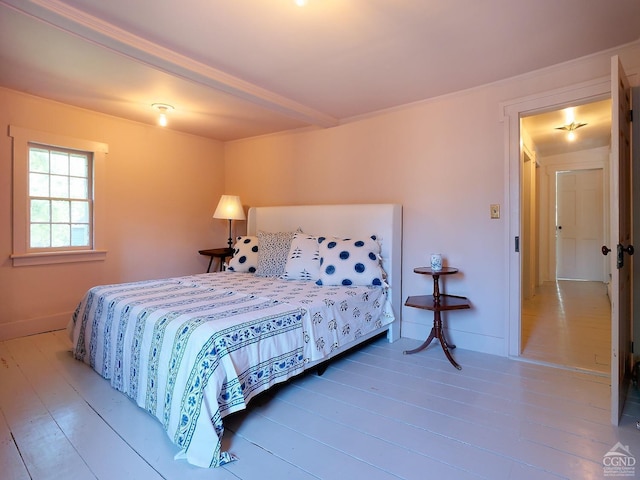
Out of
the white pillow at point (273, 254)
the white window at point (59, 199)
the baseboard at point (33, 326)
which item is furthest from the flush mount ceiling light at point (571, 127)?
the baseboard at point (33, 326)

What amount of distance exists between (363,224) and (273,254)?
99 centimetres

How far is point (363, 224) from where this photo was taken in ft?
11.7

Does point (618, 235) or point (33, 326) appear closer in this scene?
point (618, 235)

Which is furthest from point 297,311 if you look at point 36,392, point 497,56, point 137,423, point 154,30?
point 497,56

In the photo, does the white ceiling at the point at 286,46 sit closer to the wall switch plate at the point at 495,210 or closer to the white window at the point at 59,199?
the white window at the point at 59,199

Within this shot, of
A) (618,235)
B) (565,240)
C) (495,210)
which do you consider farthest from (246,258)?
(565,240)

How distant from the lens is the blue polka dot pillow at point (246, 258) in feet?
12.5

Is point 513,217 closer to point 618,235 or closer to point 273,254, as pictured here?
point 618,235

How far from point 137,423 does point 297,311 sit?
1098mm

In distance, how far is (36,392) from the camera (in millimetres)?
2256

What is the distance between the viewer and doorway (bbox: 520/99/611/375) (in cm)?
323

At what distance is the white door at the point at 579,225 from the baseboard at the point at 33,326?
27.0 ft

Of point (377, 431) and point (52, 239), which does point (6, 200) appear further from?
point (377, 431)

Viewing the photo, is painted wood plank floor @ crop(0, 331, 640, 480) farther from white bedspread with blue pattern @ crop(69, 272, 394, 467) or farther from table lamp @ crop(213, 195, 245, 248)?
table lamp @ crop(213, 195, 245, 248)
